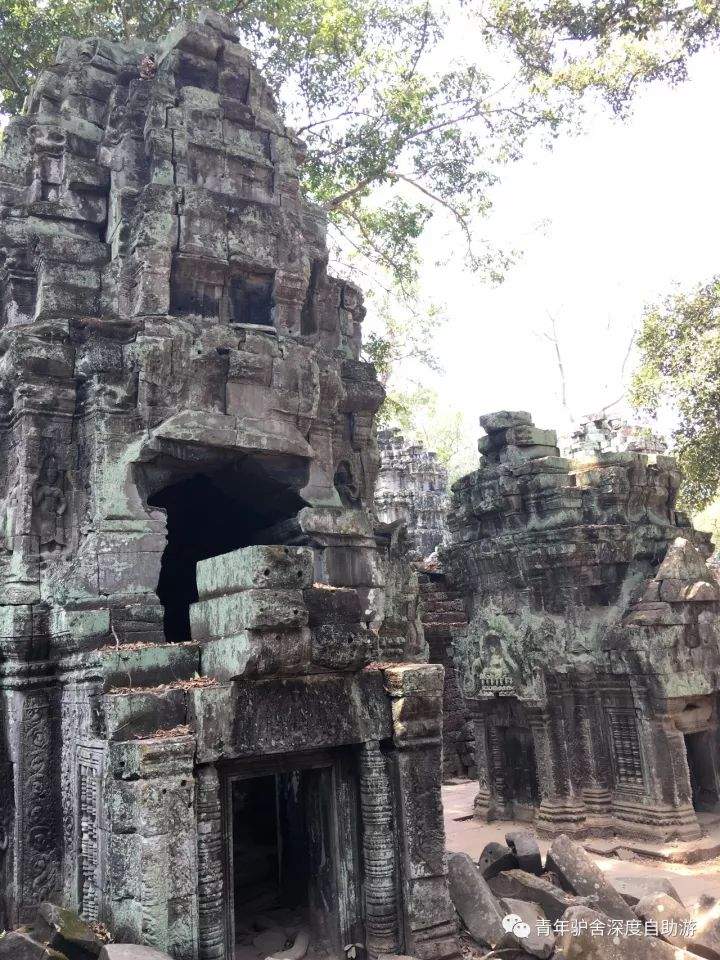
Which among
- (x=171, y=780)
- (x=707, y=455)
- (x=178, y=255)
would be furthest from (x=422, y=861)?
(x=707, y=455)

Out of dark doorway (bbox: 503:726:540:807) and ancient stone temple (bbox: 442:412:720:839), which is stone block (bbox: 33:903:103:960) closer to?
ancient stone temple (bbox: 442:412:720:839)

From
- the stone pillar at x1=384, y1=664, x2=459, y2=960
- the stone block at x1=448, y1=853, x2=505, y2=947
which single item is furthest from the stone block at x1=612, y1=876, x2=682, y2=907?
the stone pillar at x1=384, y1=664, x2=459, y2=960

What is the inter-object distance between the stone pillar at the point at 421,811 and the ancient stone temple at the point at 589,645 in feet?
14.6

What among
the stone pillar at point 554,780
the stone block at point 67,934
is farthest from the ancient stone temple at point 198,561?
the stone pillar at point 554,780

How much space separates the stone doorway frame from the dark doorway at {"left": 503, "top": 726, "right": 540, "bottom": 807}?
5173 mm

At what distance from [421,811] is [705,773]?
6142 mm

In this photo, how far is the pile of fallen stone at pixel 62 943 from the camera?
4496 millimetres

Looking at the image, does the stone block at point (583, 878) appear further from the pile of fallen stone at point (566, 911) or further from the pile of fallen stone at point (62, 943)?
the pile of fallen stone at point (62, 943)

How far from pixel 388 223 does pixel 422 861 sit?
14.3m

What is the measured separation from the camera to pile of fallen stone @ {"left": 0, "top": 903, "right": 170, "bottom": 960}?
4.50m

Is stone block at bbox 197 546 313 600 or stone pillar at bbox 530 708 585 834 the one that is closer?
stone block at bbox 197 546 313 600

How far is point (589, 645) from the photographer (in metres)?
10.3

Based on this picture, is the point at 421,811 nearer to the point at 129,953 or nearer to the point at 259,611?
the point at 259,611

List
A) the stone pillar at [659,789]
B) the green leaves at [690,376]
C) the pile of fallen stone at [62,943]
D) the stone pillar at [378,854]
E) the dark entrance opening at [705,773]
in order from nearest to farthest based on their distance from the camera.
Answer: the pile of fallen stone at [62,943] < the stone pillar at [378,854] < the stone pillar at [659,789] < the dark entrance opening at [705,773] < the green leaves at [690,376]
